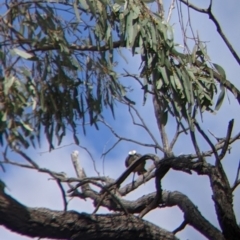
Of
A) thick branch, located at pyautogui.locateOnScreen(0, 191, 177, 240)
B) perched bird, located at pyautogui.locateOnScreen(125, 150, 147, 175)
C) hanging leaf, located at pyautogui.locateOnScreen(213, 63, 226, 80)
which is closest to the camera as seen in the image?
thick branch, located at pyautogui.locateOnScreen(0, 191, 177, 240)

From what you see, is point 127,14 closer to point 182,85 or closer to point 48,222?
point 182,85

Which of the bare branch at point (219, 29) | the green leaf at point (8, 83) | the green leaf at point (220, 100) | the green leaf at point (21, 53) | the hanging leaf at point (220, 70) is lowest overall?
the green leaf at point (8, 83)

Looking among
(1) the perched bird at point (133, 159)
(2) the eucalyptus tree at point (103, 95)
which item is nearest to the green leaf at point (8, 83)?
(2) the eucalyptus tree at point (103, 95)

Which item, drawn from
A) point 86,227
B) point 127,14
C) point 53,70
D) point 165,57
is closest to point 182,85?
point 165,57

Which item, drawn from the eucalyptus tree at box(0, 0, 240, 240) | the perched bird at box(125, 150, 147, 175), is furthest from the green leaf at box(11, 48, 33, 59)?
the perched bird at box(125, 150, 147, 175)

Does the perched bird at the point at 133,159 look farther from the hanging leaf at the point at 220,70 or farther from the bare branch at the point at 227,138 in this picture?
the hanging leaf at the point at 220,70

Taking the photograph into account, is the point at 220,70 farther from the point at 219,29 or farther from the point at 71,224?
the point at 71,224

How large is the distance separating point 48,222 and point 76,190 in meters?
1.05

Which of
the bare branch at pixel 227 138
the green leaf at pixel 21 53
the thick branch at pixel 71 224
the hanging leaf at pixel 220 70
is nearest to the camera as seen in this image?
the thick branch at pixel 71 224

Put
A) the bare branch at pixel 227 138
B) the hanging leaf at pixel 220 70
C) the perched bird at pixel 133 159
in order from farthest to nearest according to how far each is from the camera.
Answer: the perched bird at pixel 133 159, the hanging leaf at pixel 220 70, the bare branch at pixel 227 138

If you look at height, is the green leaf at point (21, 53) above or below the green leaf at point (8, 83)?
above

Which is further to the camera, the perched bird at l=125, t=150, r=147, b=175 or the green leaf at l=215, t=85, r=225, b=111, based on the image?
the perched bird at l=125, t=150, r=147, b=175

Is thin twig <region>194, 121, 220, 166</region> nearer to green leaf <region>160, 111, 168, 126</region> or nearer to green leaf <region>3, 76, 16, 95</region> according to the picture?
green leaf <region>160, 111, 168, 126</region>

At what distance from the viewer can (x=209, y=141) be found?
4574mm
